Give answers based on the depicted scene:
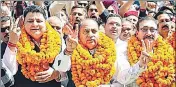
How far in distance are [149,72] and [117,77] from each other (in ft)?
0.98

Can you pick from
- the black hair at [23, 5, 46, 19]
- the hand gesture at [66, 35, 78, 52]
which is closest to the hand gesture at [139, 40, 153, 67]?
the hand gesture at [66, 35, 78, 52]

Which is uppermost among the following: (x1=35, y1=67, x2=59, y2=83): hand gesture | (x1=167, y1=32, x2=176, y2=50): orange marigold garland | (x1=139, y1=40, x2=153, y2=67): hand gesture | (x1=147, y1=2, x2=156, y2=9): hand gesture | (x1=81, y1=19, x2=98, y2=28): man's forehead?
(x1=147, y1=2, x2=156, y2=9): hand gesture

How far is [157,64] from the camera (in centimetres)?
524

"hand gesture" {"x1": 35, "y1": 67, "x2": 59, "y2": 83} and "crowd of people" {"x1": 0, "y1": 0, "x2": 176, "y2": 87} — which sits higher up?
"crowd of people" {"x1": 0, "y1": 0, "x2": 176, "y2": 87}

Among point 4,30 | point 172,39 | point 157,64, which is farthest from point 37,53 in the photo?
point 172,39

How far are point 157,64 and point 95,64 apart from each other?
1.88 feet

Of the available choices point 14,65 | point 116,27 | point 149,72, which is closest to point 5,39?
point 14,65

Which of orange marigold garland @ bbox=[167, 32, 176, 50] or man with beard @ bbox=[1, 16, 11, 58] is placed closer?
man with beard @ bbox=[1, 16, 11, 58]

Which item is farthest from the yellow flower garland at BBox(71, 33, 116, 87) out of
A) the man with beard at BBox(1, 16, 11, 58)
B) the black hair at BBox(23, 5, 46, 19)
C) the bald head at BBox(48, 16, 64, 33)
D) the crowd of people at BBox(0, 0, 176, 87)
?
the man with beard at BBox(1, 16, 11, 58)

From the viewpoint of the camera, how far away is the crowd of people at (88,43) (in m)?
5.19

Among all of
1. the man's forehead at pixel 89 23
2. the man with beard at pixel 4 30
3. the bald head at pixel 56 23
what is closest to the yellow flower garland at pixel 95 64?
the man's forehead at pixel 89 23

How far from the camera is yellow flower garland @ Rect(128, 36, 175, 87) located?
5.24 metres

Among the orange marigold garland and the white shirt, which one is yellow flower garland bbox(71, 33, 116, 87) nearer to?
the white shirt

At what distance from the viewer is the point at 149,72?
5.25m
